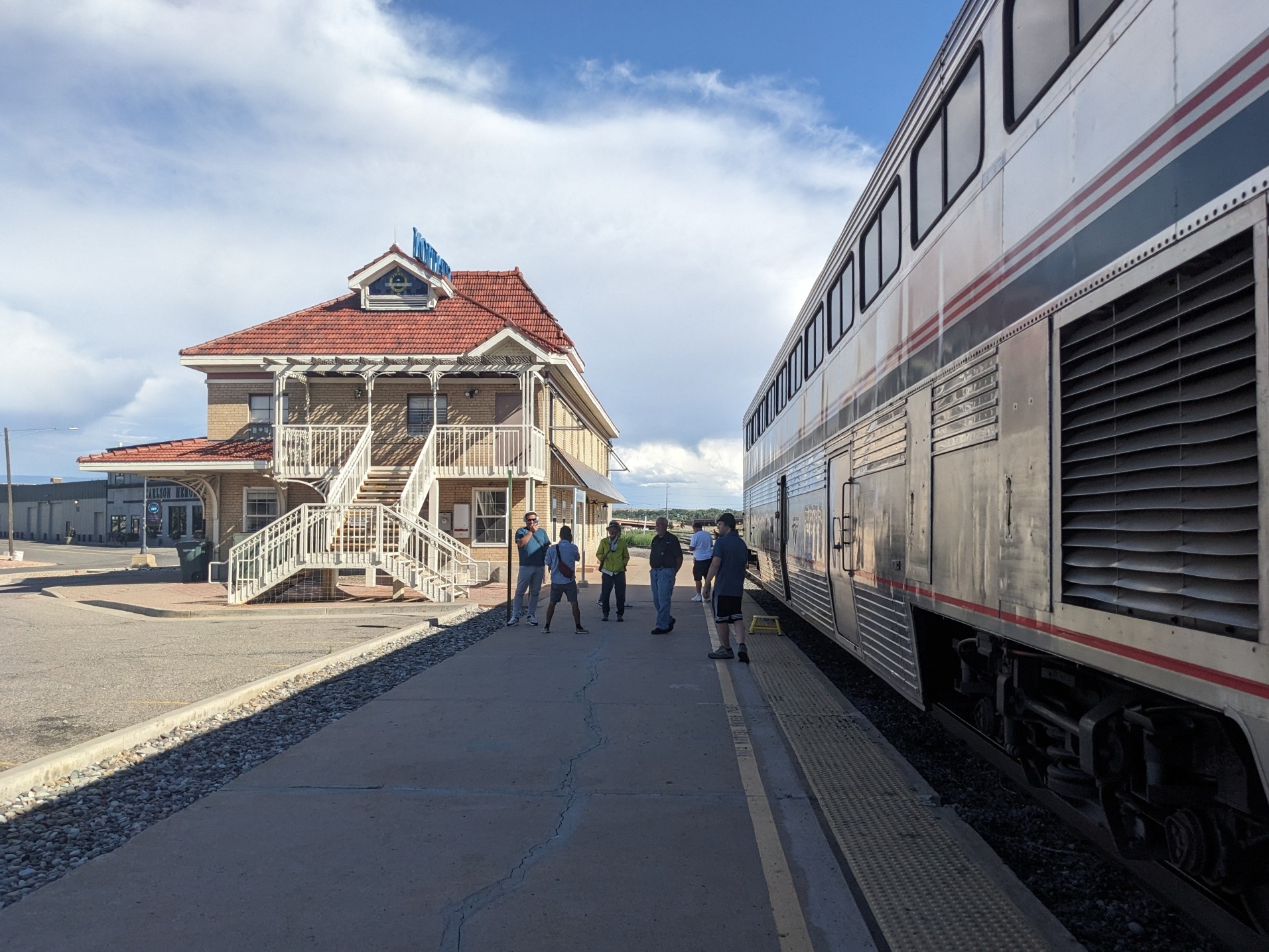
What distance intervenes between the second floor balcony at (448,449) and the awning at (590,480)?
108 inches

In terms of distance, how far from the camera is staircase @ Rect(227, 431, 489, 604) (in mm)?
17281

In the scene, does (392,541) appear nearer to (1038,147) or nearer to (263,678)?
(263,678)

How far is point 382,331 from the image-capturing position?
86.5 feet

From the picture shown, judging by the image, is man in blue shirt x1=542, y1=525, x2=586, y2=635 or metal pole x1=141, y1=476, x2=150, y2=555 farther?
metal pole x1=141, y1=476, x2=150, y2=555

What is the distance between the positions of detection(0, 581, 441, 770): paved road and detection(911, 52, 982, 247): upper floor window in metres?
6.62

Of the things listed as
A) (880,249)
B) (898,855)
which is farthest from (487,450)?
(898,855)

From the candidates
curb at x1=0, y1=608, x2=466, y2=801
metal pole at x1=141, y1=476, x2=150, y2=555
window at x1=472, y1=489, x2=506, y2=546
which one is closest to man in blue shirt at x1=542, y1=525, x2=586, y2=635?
curb at x1=0, y1=608, x2=466, y2=801

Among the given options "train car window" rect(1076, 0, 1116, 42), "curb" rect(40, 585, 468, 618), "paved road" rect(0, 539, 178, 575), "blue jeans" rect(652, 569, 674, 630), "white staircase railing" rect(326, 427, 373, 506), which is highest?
"train car window" rect(1076, 0, 1116, 42)

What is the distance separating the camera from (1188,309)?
9.21 feet

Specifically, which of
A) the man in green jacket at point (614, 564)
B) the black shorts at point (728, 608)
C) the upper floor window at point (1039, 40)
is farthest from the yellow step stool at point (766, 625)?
the upper floor window at point (1039, 40)

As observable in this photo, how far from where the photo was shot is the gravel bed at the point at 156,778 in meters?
4.61

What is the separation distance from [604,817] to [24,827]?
2.94 metres

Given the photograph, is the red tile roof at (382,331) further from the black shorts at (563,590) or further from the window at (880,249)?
the window at (880,249)

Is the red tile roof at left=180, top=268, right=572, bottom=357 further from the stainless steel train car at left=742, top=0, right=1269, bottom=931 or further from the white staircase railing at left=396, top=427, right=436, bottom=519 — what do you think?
the stainless steel train car at left=742, top=0, right=1269, bottom=931
